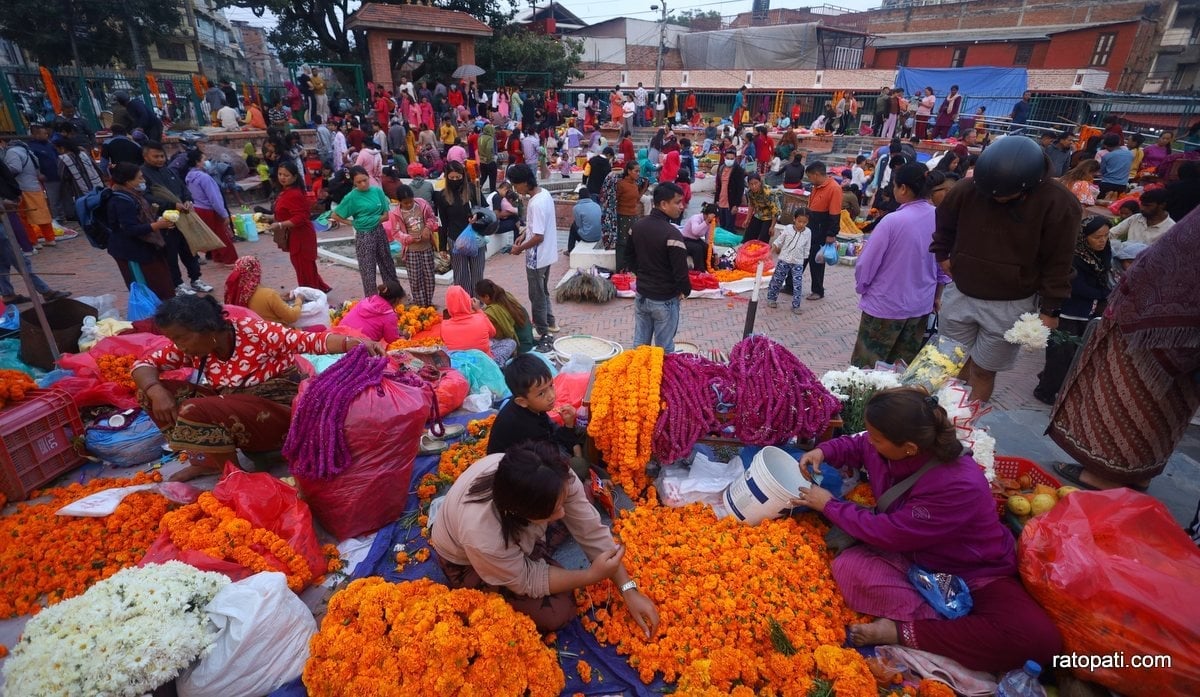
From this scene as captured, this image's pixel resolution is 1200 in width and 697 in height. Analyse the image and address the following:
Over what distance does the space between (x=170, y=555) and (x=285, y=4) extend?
85.8ft

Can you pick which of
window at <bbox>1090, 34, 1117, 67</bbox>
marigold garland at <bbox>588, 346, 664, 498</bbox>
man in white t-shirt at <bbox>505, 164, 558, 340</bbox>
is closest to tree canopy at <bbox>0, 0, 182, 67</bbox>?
man in white t-shirt at <bbox>505, 164, 558, 340</bbox>

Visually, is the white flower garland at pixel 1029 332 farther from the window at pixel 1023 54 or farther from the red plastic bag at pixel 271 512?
the window at pixel 1023 54

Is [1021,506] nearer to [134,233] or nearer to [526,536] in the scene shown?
[526,536]

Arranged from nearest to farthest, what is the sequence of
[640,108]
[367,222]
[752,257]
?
[367,222] → [752,257] → [640,108]

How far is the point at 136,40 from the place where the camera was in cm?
2398

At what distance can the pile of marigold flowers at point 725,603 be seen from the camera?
8.43ft

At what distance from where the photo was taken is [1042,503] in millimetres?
3074

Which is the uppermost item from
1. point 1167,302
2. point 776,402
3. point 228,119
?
point 228,119

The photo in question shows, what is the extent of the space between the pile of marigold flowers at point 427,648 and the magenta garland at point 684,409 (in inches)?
55.0

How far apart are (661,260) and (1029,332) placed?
8.78 feet

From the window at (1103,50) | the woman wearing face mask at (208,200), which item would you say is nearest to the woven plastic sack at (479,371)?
the woman wearing face mask at (208,200)

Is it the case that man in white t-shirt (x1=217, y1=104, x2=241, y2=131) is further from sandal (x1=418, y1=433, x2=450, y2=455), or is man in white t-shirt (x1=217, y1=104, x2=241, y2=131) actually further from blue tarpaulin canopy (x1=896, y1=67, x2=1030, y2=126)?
blue tarpaulin canopy (x1=896, y1=67, x2=1030, y2=126)

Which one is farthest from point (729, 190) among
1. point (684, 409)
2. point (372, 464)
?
point (372, 464)

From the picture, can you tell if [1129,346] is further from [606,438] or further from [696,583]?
[606,438]
